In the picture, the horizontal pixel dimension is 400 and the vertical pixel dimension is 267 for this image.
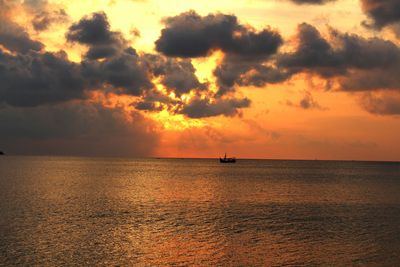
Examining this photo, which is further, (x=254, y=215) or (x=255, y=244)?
(x=254, y=215)

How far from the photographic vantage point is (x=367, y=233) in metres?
59.8

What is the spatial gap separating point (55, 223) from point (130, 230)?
1221 cm

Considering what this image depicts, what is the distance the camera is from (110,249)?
1924 inches

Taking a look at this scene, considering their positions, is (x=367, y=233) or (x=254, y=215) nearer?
(x=367, y=233)

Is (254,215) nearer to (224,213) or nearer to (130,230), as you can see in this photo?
(224,213)

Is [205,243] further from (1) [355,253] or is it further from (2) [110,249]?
(1) [355,253]

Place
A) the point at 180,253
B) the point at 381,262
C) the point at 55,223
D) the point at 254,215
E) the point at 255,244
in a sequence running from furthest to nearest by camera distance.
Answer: the point at 254,215 < the point at 55,223 < the point at 255,244 < the point at 180,253 < the point at 381,262

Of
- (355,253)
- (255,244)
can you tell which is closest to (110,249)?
(255,244)

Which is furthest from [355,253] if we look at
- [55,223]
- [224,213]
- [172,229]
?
[55,223]

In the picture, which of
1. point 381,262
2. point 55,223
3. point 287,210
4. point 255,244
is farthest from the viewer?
point 287,210

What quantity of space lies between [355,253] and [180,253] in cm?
1841

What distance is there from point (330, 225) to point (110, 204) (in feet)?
147

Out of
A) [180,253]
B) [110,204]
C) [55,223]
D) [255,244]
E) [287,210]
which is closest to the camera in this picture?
[180,253]

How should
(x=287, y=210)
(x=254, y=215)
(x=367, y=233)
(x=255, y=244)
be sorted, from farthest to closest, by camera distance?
1. (x=287, y=210)
2. (x=254, y=215)
3. (x=367, y=233)
4. (x=255, y=244)
